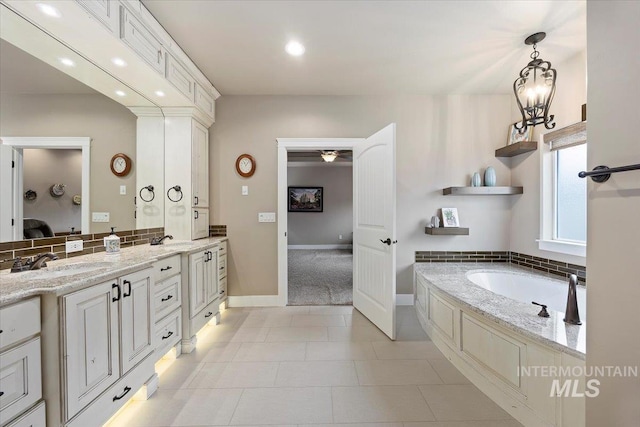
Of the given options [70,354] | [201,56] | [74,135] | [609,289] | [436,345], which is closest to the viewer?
[609,289]

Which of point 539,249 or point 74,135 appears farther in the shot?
point 539,249

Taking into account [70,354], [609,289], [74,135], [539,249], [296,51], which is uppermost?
[296,51]

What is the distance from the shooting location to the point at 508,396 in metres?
1.61

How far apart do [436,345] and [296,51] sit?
2915 mm

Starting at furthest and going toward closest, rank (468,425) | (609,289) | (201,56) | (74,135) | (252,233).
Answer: (252,233), (201,56), (74,135), (468,425), (609,289)

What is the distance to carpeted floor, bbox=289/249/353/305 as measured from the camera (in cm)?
364

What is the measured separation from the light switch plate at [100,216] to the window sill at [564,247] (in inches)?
161

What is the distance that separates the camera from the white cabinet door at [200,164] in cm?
290

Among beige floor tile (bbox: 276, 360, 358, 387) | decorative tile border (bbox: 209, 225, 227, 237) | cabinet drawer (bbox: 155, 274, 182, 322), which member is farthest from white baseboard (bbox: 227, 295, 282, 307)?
beige floor tile (bbox: 276, 360, 358, 387)

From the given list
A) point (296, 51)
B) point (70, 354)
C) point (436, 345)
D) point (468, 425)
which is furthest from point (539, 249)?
point (70, 354)

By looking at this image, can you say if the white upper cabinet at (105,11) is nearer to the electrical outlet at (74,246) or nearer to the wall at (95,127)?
the wall at (95,127)

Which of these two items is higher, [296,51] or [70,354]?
[296,51]

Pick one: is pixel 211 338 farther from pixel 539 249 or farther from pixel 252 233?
pixel 539 249

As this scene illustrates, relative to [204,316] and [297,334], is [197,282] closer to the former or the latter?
[204,316]
